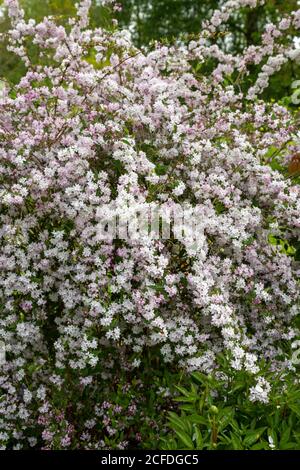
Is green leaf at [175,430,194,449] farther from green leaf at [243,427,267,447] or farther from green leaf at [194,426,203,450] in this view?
green leaf at [243,427,267,447]

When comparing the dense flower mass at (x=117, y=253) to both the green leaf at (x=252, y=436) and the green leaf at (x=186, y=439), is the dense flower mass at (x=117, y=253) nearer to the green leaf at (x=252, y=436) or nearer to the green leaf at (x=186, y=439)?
the green leaf at (x=252, y=436)

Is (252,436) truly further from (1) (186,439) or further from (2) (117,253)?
(2) (117,253)

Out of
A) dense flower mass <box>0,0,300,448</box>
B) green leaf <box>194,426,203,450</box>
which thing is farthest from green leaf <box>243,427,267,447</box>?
dense flower mass <box>0,0,300,448</box>

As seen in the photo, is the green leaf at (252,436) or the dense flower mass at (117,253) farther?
the dense flower mass at (117,253)

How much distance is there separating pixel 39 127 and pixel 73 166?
0.63 metres

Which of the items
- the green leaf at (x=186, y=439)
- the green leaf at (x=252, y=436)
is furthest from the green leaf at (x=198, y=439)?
the green leaf at (x=252, y=436)

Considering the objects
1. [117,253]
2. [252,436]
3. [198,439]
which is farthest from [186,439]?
[117,253]

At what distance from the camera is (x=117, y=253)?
4.08m

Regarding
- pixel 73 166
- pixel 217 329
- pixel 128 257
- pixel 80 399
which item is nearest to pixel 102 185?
pixel 73 166

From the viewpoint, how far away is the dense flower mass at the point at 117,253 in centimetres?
405
